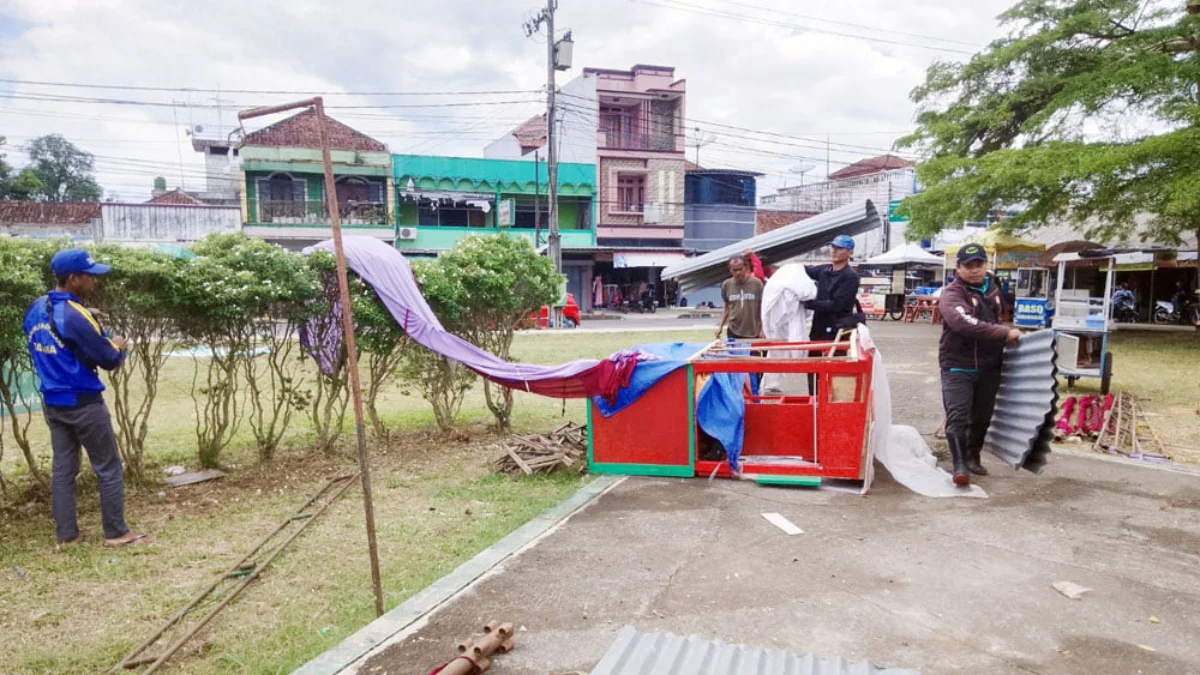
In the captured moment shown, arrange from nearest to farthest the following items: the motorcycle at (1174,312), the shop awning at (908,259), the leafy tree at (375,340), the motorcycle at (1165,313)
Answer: the leafy tree at (375,340), the motorcycle at (1174,312), the motorcycle at (1165,313), the shop awning at (908,259)

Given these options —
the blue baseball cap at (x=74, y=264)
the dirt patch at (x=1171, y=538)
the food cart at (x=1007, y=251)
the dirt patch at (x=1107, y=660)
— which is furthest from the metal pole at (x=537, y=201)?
the dirt patch at (x=1107, y=660)

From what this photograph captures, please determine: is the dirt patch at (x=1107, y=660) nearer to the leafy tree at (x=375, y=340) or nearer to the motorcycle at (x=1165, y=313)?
the leafy tree at (x=375, y=340)

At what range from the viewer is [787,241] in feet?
29.4

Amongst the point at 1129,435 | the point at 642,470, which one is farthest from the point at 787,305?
the point at 1129,435

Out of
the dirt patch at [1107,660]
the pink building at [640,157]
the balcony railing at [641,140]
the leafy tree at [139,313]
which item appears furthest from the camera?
the balcony railing at [641,140]

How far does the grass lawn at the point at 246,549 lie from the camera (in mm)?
3193

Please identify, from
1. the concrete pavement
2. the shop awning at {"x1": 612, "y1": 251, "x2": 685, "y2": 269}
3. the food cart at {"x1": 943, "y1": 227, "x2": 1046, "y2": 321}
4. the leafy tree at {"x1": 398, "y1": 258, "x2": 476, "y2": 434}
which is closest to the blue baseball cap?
the leafy tree at {"x1": 398, "y1": 258, "x2": 476, "y2": 434}

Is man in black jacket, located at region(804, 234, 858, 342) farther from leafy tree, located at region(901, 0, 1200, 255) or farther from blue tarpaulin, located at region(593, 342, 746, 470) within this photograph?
leafy tree, located at region(901, 0, 1200, 255)

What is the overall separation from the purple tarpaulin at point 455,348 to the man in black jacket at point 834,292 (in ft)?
7.53

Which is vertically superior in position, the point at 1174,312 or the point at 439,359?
the point at 439,359

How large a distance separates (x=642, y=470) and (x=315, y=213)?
28324 mm

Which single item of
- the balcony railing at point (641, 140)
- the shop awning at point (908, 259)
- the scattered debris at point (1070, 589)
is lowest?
the scattered debris at point (1070, 589)

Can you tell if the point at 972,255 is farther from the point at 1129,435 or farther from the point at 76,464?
the point at 76,464

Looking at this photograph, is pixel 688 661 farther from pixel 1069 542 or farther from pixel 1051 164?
pixel 1051 164
